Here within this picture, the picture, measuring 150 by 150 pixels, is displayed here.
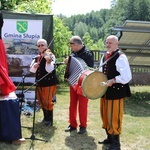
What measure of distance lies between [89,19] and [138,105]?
84.6 meters

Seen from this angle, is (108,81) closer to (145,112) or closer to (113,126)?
(113,126)

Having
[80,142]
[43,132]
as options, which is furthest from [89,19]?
[80,142]

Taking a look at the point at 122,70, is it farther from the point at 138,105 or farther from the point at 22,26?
the point at 138,105

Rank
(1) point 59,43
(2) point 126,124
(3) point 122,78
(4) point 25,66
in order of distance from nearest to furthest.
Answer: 1. (3) point 122,78
2. (2) point 126,124
3. (4) point 25,66
4. (1) point 59,43

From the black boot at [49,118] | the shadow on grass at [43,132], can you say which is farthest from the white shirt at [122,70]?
the black boot at [49,118]

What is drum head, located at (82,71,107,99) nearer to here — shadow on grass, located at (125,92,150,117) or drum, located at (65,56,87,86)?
drum, located at (65,56,87,86)

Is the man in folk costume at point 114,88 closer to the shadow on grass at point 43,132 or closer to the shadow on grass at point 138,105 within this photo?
the shadow on grass at point 43,132

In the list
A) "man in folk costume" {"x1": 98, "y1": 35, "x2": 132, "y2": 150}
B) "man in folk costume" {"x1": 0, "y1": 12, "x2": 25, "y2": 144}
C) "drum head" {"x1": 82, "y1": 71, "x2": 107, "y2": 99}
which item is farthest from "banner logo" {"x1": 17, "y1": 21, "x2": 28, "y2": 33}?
"drum head" {"x1": 82, "y1": 71, "x2": 107, "y2": 99}

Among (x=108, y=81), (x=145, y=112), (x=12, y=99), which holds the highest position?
(x=108, y=81)

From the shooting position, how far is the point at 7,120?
451 cm

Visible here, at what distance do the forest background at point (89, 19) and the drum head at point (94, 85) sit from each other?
4112mm

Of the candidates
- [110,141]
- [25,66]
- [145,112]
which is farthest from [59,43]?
[110,141]

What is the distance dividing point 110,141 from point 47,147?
973 mm

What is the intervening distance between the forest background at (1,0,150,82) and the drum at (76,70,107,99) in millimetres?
4108
